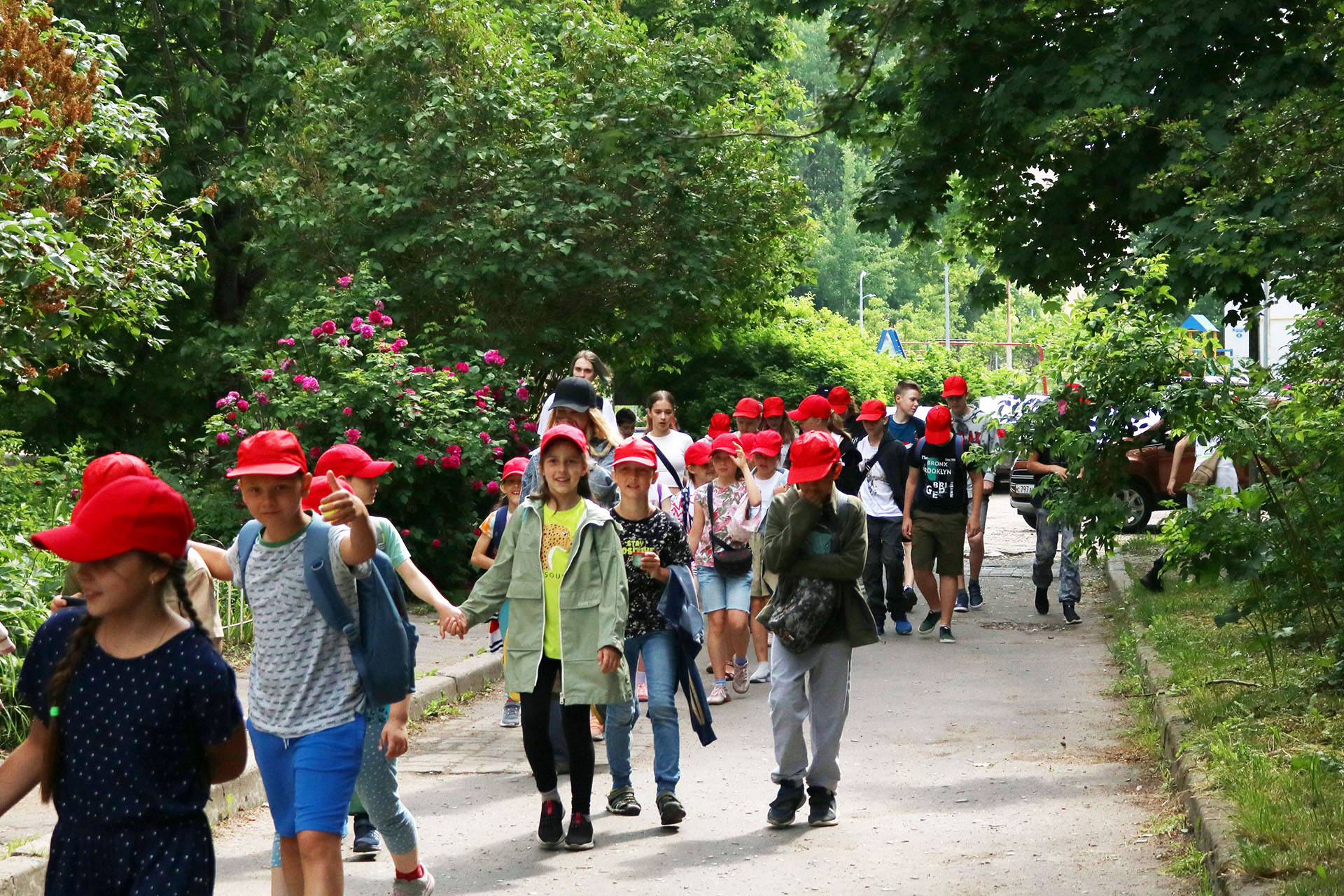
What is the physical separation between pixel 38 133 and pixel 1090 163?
30.6 ft

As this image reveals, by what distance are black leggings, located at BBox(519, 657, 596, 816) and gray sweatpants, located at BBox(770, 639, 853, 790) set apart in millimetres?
877

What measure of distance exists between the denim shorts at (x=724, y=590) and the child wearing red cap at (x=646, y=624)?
265 cm

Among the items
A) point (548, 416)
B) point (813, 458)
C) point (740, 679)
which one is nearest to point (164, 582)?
point (813, 458)

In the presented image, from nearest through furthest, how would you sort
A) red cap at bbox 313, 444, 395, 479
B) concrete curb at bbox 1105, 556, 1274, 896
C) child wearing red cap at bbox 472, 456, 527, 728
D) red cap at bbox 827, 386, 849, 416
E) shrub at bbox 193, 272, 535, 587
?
concrete curb at bbox 1105, 556, 1274, 896 < red cap at bbox 313, 444, 395, 479 < child wearing red cap at bbox 472, 456, 527, 728 < shrub at bbox 193, 272, 535, 587 < red cap at bbox 827, 386, 849, 416

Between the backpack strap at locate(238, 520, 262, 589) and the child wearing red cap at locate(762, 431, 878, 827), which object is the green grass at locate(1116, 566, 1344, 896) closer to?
the child wearing red cap at locate(762, 431, 878, 827)

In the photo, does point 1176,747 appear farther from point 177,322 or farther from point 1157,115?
point 177,322

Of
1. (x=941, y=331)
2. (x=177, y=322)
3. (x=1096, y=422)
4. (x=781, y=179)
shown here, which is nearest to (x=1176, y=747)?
(x=1096, y=422)

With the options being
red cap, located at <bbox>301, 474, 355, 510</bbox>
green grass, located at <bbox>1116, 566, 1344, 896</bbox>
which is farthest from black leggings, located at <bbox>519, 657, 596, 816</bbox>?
green grass, located at <bbox>1116, 566, 1344, 896</bbox>

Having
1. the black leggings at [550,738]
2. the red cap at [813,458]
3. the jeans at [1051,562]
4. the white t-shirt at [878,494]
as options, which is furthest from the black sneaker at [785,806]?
the jeans at [1051,562]

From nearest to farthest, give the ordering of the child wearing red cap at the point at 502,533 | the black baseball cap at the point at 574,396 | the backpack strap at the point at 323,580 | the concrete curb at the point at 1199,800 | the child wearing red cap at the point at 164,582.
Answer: the child wearing red cap at the point at 164,582
the backpack strap at the point at 323,580
the concrete curb at the point at 1199,800
the black baseball cap at the point at 574,396
the child wearing red cap at the point at 502,533

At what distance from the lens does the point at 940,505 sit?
495 inches

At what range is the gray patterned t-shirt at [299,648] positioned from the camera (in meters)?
4.80

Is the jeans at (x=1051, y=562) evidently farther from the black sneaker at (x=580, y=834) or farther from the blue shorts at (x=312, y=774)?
the blue shorts at (x=312, y=774)

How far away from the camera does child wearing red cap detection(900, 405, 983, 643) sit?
12.5 metres
